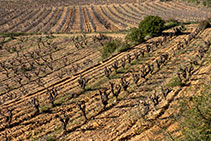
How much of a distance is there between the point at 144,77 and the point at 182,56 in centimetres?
933

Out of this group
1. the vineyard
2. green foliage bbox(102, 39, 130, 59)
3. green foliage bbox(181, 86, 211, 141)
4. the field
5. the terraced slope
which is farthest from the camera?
the vineyard

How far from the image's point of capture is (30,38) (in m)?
50.4

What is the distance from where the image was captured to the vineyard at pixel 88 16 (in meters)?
63.0

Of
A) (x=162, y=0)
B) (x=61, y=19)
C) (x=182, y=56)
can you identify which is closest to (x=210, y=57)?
(x=182, y=56)

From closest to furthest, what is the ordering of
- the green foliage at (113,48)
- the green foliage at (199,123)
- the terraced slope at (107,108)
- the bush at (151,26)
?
the green foliage at (199,123) → the terraced slope at (107,108) → the green foliage at (113,48) → the bush at (151,26)

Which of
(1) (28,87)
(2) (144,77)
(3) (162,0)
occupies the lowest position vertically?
(1) (28,87)

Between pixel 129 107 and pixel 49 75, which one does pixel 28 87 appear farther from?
pixel 129 107

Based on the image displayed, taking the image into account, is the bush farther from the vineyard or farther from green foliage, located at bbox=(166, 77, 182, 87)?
the vineyard

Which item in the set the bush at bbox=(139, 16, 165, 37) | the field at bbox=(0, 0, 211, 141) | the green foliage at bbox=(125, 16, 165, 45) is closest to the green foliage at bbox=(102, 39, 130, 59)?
the field at bbox=(0, 0, 211, 141)

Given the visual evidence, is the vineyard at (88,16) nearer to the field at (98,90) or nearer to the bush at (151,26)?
the field at (98,90)

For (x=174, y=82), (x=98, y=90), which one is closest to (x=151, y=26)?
(x=174, y=82)

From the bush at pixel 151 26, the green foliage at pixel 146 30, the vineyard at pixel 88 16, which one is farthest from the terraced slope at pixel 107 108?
the vineyard at pixel 88 16

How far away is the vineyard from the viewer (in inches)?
2482

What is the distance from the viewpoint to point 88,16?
7894 cm
